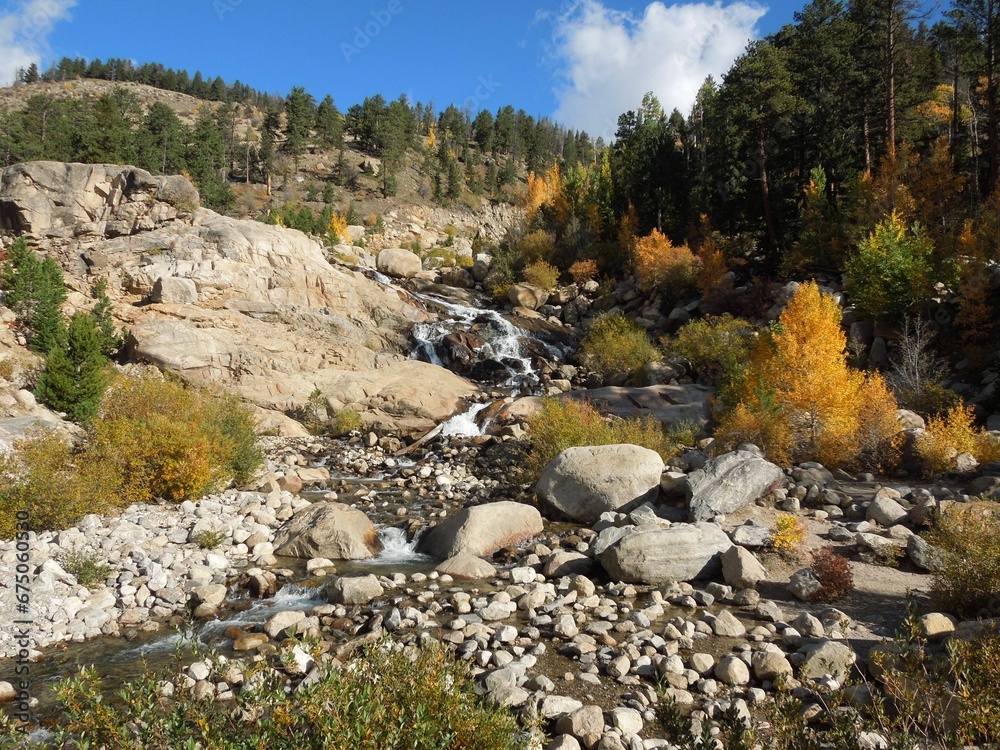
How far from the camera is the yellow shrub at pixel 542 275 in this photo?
35219 mm

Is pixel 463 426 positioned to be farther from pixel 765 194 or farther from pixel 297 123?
pixel 297 123

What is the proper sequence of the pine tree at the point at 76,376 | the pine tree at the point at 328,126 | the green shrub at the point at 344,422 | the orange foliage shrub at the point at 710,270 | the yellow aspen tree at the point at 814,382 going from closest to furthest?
the yellow aspen tree at the point at 814,382
the pine tree at the point at 76,376
the green shrub at the point at 344,422
the orange foliage shrub at the point at 710,270
the pine tree at the point at 328,126

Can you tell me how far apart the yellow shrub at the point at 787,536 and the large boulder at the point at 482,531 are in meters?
4.38

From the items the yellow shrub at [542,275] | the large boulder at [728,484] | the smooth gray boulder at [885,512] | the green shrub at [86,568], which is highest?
the yellow shrub at [542,275]

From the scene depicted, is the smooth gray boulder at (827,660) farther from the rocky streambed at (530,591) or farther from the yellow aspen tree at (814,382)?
the yellow aspen tree at (814,382)

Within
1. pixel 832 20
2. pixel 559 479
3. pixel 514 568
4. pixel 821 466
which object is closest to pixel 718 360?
pixel 821 466

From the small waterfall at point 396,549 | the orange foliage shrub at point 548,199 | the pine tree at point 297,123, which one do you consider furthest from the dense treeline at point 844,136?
the pine tree at point 297,123

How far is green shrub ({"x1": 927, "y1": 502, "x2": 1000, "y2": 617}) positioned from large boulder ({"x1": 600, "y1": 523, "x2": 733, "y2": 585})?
2944mm

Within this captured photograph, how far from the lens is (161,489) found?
12.3 m

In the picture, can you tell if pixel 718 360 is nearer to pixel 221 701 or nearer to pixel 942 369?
pixel 942 369

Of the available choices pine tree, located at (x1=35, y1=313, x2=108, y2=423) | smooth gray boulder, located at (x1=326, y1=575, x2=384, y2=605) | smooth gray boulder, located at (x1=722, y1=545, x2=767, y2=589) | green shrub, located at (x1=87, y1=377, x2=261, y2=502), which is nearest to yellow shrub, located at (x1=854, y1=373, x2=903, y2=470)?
smooth gray boulder, located at (x1=722, y1=545, x2=767, y2=589)

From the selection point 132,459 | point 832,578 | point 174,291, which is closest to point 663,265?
point 174,291

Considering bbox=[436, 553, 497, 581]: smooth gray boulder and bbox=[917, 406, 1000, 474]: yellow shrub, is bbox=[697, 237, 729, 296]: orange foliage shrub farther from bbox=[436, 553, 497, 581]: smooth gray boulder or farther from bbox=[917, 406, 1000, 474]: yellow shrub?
bbox=[436, 553, 497, 581]: smooth gray boulder

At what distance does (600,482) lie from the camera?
1277cm
